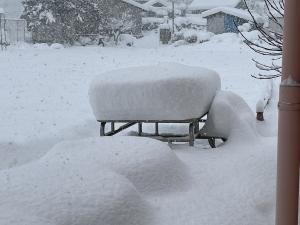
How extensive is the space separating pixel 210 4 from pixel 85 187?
150 ft

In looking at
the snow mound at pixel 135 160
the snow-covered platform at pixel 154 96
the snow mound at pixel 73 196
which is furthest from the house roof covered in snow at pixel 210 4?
the snow mound at pixel 73 196

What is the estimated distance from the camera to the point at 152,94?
17.8 feet

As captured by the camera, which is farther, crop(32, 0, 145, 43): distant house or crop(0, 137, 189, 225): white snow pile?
crop(32, 0, 145, 43): distant house

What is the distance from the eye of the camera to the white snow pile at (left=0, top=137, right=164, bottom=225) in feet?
9.03

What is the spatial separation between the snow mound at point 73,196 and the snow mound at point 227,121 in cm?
283

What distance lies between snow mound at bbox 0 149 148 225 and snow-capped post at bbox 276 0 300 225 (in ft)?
3.79

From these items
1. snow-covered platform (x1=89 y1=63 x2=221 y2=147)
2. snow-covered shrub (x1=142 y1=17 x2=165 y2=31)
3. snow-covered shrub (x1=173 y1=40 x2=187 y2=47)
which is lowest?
snow-covered platform (x1=89 y1=63 x2=221 y2=147)

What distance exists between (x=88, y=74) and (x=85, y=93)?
3785 mm

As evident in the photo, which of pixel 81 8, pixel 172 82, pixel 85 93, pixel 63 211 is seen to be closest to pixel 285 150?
pixel 63 211

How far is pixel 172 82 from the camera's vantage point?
17.6ft

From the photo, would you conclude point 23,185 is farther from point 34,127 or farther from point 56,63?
point 56,63

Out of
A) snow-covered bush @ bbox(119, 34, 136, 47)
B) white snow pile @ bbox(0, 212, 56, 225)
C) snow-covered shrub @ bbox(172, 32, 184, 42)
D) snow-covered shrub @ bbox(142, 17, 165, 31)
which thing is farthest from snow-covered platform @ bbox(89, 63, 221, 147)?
snow-covered shrub @ bbox(142, 17, 165, 31)

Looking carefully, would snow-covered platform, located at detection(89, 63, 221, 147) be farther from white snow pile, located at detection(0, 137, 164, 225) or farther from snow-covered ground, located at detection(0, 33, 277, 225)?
white snow pile, located at detection(0, 137, 164, 225)

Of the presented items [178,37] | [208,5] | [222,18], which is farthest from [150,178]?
[208,5]
